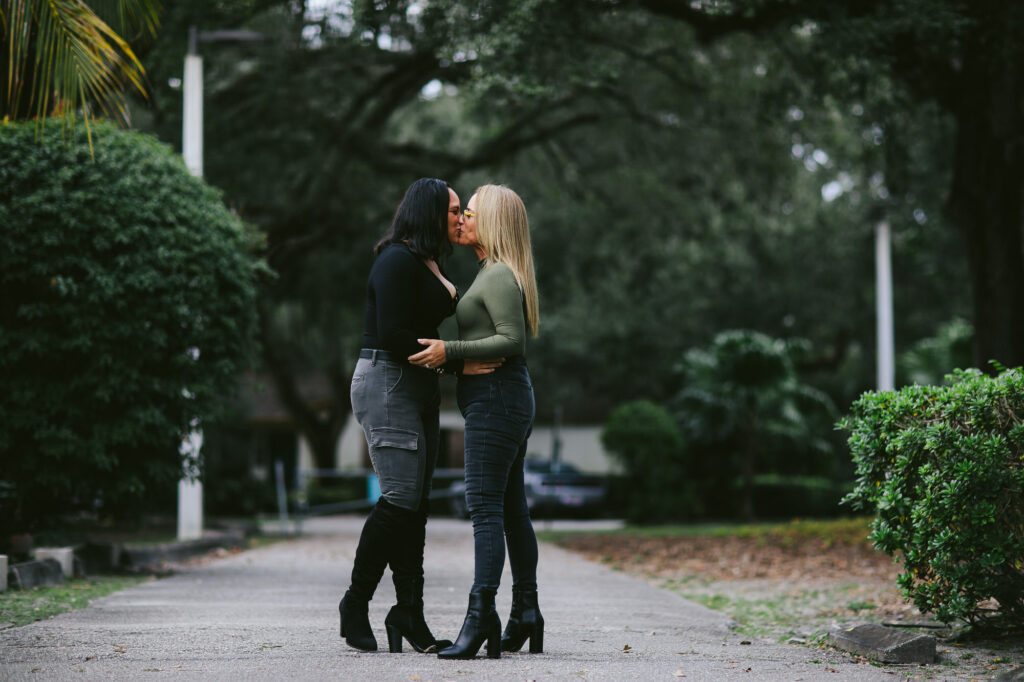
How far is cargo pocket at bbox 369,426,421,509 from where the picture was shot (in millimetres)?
A: 4711

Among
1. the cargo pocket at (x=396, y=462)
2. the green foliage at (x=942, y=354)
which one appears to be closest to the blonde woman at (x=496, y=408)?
the cargo pocket at (x=396, y=462)

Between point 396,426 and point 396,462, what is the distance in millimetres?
153

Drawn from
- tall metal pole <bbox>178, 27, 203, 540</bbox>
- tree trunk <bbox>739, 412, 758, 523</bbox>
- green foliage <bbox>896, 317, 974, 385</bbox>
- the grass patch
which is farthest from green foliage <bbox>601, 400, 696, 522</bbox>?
the grass patch

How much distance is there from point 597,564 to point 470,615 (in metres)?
7.55

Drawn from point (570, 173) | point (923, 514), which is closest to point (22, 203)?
point (923, 514)

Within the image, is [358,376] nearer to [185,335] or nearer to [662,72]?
[185,335]

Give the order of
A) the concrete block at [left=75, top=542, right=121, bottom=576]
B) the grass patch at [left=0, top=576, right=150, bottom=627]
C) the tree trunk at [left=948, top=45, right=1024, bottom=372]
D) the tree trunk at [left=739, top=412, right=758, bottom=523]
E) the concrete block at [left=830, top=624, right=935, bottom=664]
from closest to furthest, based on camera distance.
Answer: the concrete block at [left=830, top=624, right=935, bottom=664], the grass patch at [left=0, top=576, right=150, bottom=627], the concrete block at [left=75, top=542, right=121, bottom=576], the tree trunk at [left=948, top=45, right=1024, bottom=372], the tree trunk at [left=739, top=412, right=758, bottom=523]

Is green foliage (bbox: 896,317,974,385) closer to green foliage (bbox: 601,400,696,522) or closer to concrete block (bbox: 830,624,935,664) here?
green foliage (bbox: 601,400,696,522)

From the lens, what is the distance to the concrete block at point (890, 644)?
4.93m

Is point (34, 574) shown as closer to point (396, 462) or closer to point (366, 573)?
point (366, 573)

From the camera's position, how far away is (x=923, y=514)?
5270mm

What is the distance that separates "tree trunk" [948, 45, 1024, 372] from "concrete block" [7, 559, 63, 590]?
9.63 m

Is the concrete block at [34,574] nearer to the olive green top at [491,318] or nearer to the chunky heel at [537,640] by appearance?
the chunky heel at [537,640]

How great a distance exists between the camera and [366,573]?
15.3 ft
